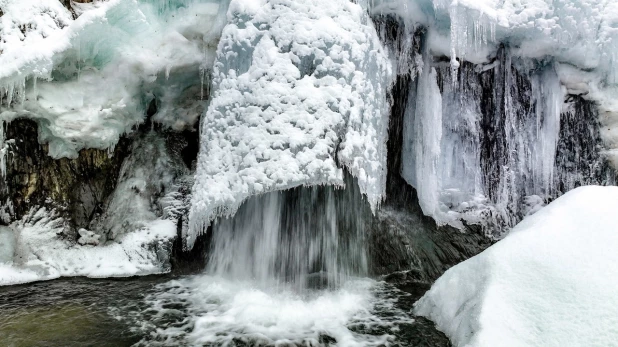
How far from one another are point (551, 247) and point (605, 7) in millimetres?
3533

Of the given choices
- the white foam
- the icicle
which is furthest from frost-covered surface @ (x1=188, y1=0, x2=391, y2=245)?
the icicle

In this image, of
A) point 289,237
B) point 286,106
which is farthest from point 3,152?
point 289,237

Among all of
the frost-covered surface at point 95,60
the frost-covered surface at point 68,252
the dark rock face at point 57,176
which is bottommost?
the frost-covered surface at point 68,252

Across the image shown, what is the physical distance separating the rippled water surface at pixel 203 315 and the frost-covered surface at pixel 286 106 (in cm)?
77

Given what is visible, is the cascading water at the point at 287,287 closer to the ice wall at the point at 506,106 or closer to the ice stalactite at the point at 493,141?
the ice stalactite at the point at 493,141

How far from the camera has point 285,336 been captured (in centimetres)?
412

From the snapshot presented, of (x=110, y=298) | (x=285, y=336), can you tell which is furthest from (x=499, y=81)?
(x=110, y=298)

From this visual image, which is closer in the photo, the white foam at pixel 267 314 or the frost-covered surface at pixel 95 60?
the white foam at pixel 267 314

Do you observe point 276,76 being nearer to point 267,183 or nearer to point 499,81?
point 267,183

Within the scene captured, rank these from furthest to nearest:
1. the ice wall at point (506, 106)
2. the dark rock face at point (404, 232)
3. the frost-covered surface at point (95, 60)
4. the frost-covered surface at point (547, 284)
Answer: the dark rock face at point (404, 232), the ice wall at point (506, 106), the frost-covered surface at point (95, 60), the frost-covered surface at point (547, 284)

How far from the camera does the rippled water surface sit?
158 inches

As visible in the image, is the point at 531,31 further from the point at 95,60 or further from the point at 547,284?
the point at 95,60

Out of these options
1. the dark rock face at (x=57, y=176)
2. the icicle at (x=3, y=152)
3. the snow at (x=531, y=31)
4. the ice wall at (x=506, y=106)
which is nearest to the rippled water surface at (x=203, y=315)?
the dark rock face at (x=57, y=176)

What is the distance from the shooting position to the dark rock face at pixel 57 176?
5508mm
